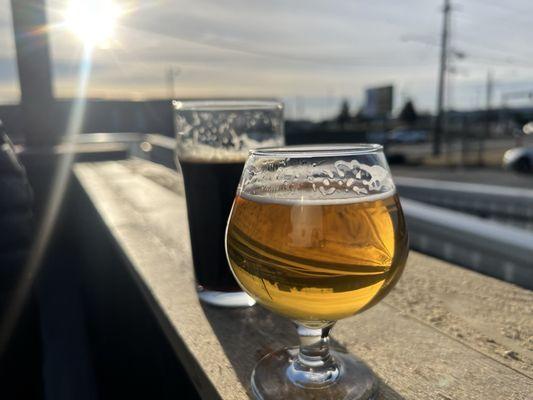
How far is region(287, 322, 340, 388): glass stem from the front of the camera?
674mm

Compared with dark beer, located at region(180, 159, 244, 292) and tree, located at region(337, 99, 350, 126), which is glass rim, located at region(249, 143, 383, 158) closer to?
dark beer, located at region(180, 159, 244, 292)

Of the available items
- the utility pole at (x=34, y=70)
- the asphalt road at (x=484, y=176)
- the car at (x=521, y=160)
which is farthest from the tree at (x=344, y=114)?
the utility pole at (x=34, y=70)

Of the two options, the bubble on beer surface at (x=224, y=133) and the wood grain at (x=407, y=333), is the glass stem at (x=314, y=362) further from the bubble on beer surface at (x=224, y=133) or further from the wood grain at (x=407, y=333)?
the bubble on beer surface at (x=224, y=133)

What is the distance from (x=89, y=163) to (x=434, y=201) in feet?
9.37

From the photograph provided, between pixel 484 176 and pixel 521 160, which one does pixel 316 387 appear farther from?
pixel 484 176

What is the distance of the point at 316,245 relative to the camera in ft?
1.97

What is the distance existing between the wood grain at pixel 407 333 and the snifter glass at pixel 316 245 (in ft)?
0.27

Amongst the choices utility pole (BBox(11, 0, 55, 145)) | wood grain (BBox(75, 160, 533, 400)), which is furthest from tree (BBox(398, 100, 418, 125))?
wood grain (BBox(75, 160, 533, 400))

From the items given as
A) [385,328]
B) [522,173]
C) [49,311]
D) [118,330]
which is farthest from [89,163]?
[522,173]

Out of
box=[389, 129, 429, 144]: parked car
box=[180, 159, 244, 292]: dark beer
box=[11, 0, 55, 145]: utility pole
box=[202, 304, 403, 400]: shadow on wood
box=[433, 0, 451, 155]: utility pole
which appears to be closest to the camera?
box=[202, 304, 403, 400]: shadow on wood

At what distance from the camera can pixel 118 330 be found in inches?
68.9

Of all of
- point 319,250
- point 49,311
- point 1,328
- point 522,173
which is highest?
point 319,250

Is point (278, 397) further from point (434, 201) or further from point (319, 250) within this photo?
point (434, 201)

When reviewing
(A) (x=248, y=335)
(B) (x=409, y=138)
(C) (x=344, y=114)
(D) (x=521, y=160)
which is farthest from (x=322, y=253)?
(C) (x=344, y=114)
